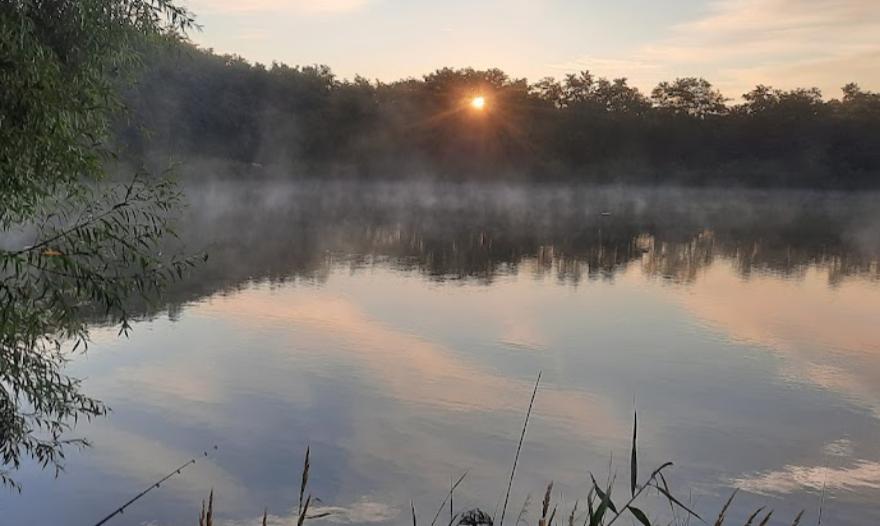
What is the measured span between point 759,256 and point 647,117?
125 feet

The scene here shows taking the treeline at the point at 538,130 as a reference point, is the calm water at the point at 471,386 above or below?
below

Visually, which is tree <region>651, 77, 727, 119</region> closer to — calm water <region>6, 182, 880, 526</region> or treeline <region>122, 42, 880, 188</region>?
treeline <region>122, 42, 880, 188</region>

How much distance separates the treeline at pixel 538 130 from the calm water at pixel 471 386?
3238 cm

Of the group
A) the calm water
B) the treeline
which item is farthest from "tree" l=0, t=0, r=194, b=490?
the treeline

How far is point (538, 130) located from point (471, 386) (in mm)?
47189

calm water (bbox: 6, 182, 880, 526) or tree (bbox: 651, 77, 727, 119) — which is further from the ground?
tree (bbox: 651, 77, 727, 119)

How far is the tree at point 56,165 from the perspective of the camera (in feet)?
12.6

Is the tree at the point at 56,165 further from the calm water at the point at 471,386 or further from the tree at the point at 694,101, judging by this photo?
the tree at the point at 694,101

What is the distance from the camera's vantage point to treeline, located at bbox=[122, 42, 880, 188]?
49.5 meters

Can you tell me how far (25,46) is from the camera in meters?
3.96

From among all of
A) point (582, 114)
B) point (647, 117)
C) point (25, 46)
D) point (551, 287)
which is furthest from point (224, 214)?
point (647, 117)

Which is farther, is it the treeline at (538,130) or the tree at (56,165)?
the treeline at (538,130)

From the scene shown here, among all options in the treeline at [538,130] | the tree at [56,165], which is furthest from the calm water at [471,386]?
the treeline at [538,130]

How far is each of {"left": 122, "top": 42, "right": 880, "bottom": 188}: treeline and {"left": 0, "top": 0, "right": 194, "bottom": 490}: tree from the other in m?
42.4
